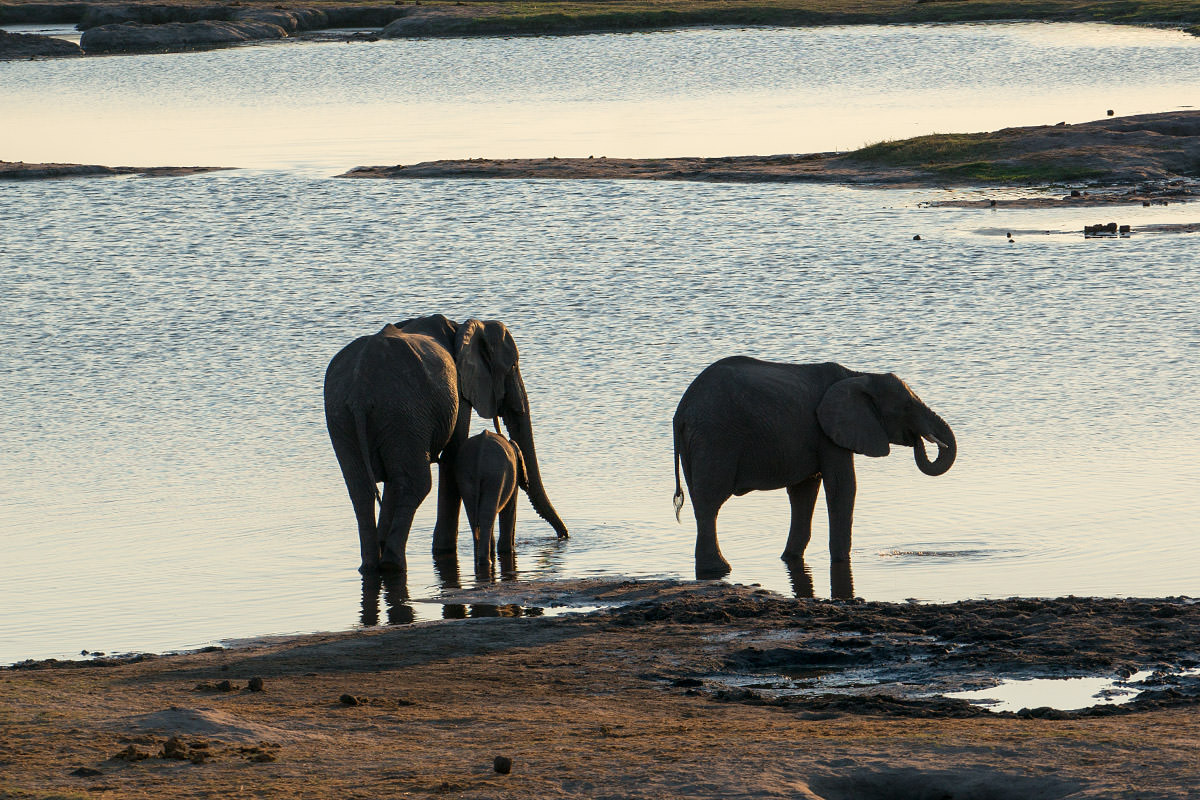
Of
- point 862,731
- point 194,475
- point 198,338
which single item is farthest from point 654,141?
point 862,731

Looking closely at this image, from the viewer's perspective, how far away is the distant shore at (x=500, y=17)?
249ft

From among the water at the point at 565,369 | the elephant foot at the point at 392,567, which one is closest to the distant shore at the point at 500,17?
the water at the point at 565,369

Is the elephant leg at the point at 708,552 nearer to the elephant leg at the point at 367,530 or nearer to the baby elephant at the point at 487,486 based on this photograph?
the baby elephant at the point at 487,486

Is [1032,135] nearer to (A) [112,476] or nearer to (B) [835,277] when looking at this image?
(B) [835,277]

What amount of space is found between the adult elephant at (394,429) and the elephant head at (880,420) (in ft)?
9.26

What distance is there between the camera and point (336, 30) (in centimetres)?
8388

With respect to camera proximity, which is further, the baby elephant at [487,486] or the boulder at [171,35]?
the boulder at [171,35]

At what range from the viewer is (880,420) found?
1356cm

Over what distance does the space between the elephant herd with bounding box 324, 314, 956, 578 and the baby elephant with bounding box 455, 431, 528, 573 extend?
0.01 m

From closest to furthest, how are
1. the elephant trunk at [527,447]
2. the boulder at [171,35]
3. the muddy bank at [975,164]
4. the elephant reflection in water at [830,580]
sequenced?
the elephant reflection in water at [830,580] → the elephant trunk at [527,447] → the muddy bank at [975,164] → the boulder at [171,35]

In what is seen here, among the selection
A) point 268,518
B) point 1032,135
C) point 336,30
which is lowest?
point 268,518

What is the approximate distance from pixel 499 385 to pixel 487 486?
3.98ft

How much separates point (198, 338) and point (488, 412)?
35.2ft

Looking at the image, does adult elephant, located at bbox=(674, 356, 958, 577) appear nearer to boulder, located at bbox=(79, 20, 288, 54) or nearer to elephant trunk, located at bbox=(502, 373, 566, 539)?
elephant trunk, located at bbox=(502, 373, 566, 539)
